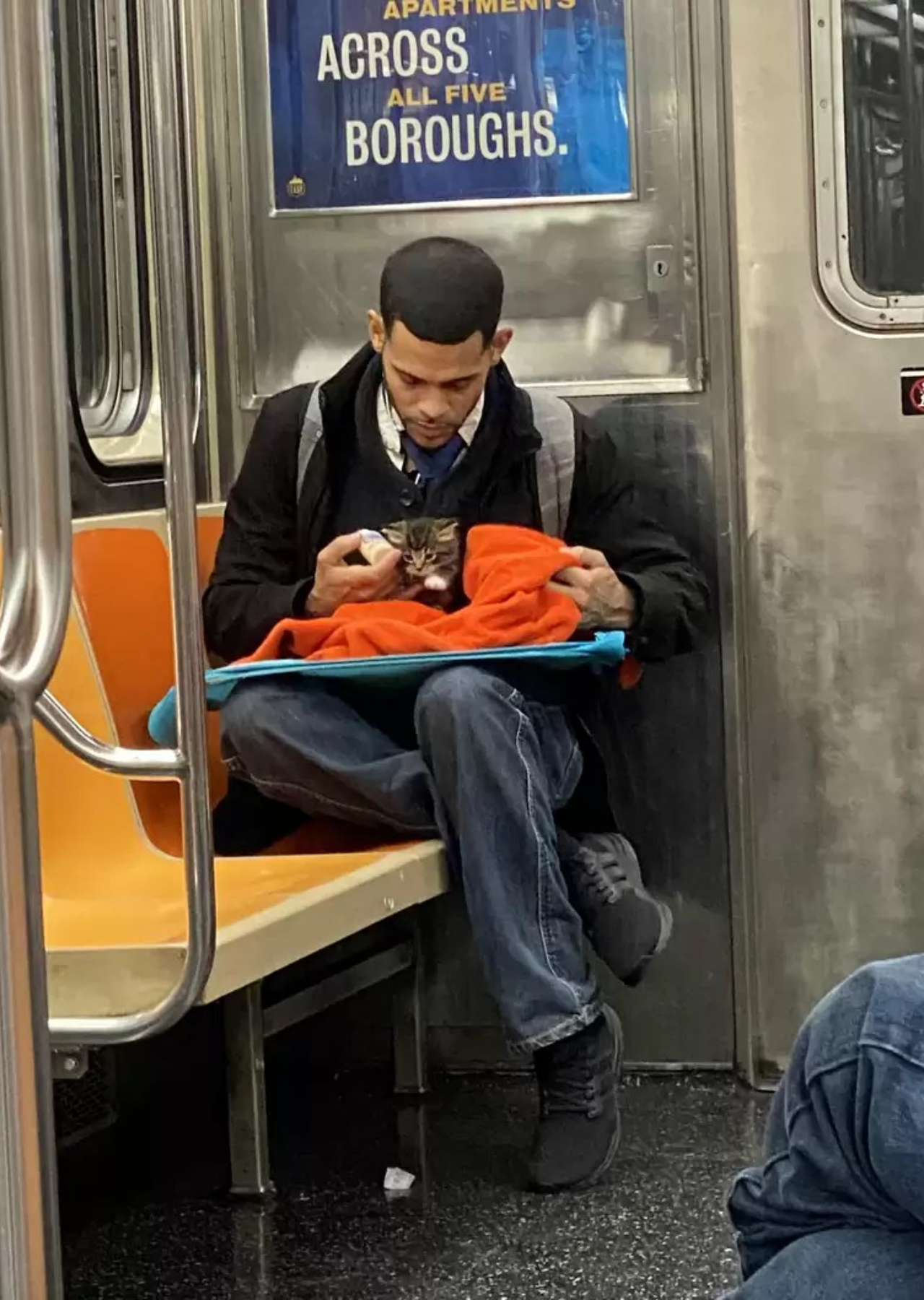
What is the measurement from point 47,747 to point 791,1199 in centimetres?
159

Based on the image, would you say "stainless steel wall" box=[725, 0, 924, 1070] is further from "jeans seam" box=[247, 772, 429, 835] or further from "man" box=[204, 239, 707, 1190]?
"jeans seam" box=[247, 772, 429, 835]

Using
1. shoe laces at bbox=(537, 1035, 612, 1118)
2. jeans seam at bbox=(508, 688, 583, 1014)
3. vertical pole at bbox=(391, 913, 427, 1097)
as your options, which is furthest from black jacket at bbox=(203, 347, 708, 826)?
shoe laces at bbox=(537, 1035, 612, 1118)

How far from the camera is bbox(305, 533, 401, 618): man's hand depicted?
9.68 feet

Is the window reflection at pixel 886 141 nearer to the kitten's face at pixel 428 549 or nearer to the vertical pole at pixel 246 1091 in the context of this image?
the kitten's face at pixel 428 549

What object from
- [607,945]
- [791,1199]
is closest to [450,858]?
[607,945]

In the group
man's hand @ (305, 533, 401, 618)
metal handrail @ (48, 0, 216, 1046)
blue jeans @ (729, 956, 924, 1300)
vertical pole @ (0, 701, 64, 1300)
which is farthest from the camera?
man's hand @ (305, 533, 401, 618)

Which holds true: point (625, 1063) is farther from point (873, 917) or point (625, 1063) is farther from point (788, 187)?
point (788, 187)

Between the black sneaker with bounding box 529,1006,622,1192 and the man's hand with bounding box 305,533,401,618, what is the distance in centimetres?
72

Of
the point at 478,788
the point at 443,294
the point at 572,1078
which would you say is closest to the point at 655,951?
the point at 572,1078

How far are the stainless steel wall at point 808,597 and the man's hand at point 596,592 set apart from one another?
29 cm

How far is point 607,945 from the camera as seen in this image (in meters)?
2.87

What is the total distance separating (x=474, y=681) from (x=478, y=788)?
0.50 feet

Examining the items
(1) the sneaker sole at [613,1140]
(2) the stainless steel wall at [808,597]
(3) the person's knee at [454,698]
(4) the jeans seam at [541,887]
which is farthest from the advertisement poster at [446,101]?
(1) the sneaker sole at [613,1140]

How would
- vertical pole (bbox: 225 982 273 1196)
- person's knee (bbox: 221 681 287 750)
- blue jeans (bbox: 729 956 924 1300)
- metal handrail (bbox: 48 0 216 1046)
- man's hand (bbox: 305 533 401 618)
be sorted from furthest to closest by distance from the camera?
man's hand (bbox: 305 533 401 618), person's knee (bbox: 221 681 287 750), vertical pole (bbox: 225 982 273 1196), metal handrail (bbox: 48 0 216 1046), blue jeans (bbox: 729 956 924 1300)
